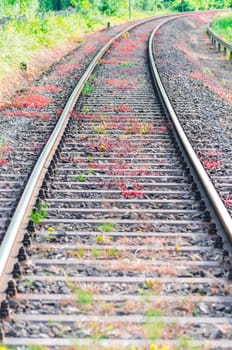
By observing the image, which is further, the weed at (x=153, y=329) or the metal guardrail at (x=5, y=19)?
the metal guardrail at (x=5, y=19)

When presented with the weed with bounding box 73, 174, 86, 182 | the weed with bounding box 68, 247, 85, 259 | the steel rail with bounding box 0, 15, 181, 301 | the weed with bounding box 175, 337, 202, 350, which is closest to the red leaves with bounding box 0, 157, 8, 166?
the steel rail with bounding box 0, 15, 181, 301

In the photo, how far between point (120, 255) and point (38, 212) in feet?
3.60

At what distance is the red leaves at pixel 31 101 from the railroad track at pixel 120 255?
2.94 meters

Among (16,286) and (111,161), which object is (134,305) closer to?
(16,286)

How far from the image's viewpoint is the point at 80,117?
9852 millimetres

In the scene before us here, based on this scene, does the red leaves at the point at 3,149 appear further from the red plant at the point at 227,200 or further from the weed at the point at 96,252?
the weed at the point at 96,252

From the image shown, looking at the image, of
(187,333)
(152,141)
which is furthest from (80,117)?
(187,333)

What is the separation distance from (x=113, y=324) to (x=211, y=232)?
5.32 feet

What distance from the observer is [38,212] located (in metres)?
5.59

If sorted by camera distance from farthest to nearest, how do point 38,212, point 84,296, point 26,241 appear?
point 38,212
point 26,241
point 84,296

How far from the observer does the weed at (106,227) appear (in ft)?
17.4

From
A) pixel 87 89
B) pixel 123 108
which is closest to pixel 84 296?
pixel 123 108

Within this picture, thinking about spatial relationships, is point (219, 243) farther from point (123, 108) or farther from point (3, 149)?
point (123, 108)

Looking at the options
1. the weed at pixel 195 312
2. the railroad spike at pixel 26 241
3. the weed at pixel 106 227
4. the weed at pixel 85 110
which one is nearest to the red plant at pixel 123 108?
the weed at pixel 85 110
